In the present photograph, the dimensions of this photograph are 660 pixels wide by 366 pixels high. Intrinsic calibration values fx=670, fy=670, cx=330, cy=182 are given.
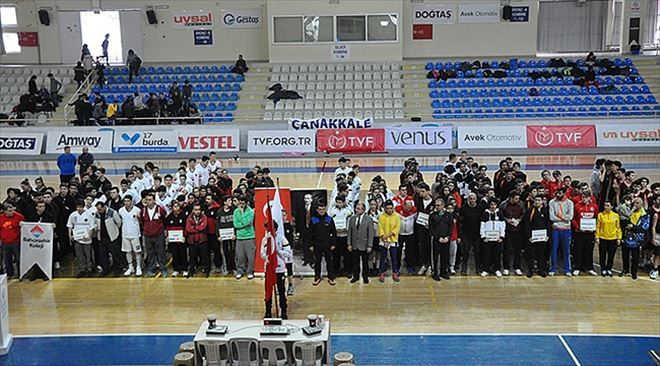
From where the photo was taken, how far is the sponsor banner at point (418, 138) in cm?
2608

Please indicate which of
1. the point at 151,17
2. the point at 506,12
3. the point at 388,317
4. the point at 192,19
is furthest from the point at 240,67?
the point at 388,317

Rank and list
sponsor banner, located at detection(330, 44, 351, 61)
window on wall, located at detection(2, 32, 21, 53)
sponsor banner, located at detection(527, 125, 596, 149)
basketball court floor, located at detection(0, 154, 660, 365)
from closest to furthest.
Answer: basketball court floor, located at detection(0, 154, 660, 365) < sponsor banner, located at detection(527, 125, 596, 149) < sponsor banner, located at detection(330, 44, 351, 61) < window on wall, located at detection(2, 32, 21, 53)

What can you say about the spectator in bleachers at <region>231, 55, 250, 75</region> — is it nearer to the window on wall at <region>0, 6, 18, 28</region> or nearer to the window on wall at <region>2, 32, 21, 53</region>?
the window on wall at <region>2, 32, 21, 53</region>

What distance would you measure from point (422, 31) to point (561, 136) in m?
10.2

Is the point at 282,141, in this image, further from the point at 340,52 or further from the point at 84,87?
the point at 84,87

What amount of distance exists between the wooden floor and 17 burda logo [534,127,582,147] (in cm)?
1378

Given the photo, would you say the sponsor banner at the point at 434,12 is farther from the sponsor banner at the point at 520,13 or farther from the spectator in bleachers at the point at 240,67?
the spectator in bleachers at the point at 240,67

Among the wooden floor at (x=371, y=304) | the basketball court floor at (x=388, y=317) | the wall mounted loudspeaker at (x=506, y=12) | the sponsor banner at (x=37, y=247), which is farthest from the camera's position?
the wall mounted loudspeaker at (x=506, y=12)

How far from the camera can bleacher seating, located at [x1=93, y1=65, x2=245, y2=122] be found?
3084 cm

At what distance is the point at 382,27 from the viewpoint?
32094 millimetres

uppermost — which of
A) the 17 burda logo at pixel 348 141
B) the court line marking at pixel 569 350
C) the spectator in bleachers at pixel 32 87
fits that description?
the spectator in bleachers at pixel 32 87

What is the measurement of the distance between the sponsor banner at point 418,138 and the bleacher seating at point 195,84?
7.98 m

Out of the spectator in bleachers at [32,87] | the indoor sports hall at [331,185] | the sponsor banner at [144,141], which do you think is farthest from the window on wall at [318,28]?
the spectator in bleachers at [32,87]

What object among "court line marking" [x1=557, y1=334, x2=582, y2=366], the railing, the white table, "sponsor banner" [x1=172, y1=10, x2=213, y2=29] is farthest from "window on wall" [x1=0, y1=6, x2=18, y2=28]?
"court line marking" [x1=557, y1=334, x2=582, y2=366]
